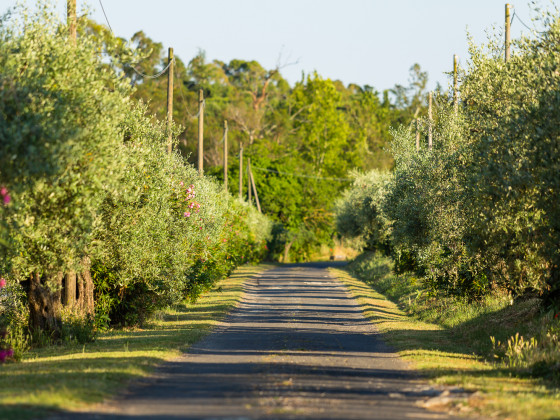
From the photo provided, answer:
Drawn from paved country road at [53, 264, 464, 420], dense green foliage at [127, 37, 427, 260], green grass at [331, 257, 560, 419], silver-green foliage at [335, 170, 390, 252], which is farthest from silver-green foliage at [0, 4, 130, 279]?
dense green foliage at [127, 37, 427, 260]

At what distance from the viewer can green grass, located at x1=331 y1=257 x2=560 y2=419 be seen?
427 inches

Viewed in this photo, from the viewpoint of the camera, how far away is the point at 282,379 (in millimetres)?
12781

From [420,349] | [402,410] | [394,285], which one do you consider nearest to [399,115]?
[394,285]

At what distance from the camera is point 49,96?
13844 millimetres

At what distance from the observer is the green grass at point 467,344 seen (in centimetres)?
1084

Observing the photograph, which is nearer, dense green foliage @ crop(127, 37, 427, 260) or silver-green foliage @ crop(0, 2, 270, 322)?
silver-green foliage @ crop(0, 2, 270, 322)

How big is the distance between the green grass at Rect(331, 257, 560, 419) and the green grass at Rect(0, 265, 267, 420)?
5.10 metres

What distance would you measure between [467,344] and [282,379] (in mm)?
7710

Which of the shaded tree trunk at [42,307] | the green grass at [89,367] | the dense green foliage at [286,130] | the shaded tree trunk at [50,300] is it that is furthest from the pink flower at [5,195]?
the dense green foliage at [286,130]

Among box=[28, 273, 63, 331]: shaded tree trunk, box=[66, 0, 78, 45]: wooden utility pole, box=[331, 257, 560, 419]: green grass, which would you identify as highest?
box=[66, 0, 78, 45]: wooden utility pole

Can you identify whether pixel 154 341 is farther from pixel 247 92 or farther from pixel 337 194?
pixel 247 92

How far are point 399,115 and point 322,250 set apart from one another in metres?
30.6

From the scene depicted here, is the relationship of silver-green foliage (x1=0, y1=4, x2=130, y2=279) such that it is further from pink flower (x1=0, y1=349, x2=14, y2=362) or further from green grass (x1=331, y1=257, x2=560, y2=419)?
green grass (x1=331, y1=257, x2=560, y2=419)

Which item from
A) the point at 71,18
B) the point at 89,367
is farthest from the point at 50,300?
the point at 71,18
